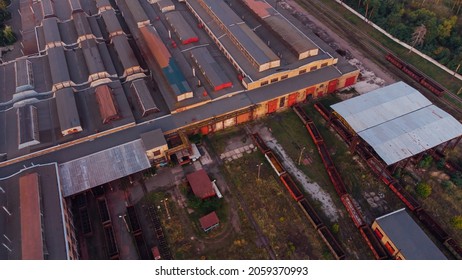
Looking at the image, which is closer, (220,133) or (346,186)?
(346,186)

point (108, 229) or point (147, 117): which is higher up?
point (147, 117)

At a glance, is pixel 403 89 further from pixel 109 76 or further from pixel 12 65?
pixel 12 65

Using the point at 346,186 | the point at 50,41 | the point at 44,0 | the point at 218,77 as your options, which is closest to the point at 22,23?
the point at 44,0

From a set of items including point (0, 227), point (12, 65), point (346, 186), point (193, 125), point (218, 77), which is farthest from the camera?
point (12, 65)

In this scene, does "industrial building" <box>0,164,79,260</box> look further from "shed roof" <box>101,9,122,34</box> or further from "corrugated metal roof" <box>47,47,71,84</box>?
"shed roof" <box>101,9,122,34</box>

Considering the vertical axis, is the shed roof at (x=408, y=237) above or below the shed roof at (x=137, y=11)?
below

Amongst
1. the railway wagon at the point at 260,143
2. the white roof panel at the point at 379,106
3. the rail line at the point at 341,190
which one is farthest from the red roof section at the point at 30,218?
the white roof panel at the point at 379,106

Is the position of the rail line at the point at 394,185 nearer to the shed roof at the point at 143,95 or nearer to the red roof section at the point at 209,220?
the red roof section at the point at 209,220
